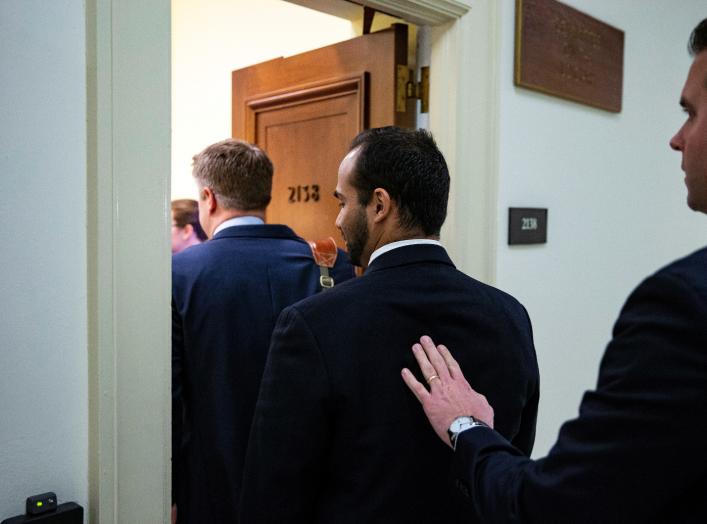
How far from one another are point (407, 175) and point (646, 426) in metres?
0.64

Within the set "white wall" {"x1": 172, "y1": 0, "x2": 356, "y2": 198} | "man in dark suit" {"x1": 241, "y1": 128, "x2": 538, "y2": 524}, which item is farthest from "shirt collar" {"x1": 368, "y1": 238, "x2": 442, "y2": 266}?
"white wall" {"x1": 172, "y1": 0, "x2": 356, "y2": 198}

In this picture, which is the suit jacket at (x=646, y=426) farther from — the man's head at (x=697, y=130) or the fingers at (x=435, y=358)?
the fingers at (x=435, y=358)

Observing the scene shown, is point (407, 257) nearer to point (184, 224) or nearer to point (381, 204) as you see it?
point (381, 204)

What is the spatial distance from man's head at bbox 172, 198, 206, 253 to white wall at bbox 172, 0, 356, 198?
20.0 inches

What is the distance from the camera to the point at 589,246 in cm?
243

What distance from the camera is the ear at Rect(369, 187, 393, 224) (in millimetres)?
1163

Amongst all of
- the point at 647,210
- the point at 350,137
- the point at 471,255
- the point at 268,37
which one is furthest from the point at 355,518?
the point at 268,37

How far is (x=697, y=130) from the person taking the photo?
0.78 meters

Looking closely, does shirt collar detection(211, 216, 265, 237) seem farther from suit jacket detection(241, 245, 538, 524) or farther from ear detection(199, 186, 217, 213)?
suit jacket detection(241, 245, 538, 524)

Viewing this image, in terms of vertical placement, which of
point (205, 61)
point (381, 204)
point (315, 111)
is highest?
point (205, 61)

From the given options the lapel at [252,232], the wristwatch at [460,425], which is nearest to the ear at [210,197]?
the lapel at [252,232]

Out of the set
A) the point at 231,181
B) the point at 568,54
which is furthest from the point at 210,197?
the point at 568,54

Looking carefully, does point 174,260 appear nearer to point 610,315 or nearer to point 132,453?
point 132,453

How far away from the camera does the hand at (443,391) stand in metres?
0.96
